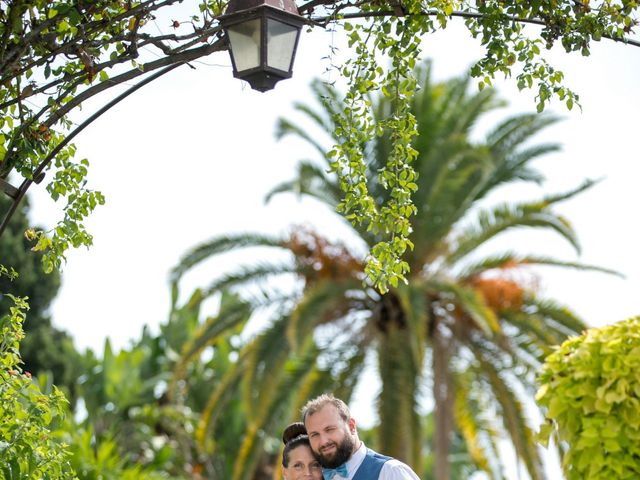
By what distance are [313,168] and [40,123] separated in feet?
35.2

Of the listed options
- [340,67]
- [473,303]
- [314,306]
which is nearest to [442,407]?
[473,303]

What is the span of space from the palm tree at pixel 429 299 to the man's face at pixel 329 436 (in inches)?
392

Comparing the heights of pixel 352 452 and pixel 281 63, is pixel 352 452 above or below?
below

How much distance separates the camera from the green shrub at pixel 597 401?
489cm

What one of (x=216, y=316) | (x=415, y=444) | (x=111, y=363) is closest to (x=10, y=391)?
(x=415, y=444)

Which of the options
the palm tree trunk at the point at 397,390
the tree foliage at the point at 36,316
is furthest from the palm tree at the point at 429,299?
the tree foliage at the point at 36,316

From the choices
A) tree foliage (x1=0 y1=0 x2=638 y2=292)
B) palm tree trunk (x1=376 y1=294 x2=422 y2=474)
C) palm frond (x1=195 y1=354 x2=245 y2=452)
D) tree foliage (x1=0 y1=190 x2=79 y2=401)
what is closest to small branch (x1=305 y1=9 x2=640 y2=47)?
tree foliage (x1=0 y1=0 x2=638 y2=292)

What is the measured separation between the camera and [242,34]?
5.12m

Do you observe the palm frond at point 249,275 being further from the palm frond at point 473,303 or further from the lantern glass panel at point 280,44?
the lantern glass panel at point 280,44

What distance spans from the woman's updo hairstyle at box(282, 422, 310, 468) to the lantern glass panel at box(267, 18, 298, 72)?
1.57 meters

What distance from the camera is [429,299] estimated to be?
1680 cm

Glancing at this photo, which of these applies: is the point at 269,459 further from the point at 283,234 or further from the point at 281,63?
the point at 281,63

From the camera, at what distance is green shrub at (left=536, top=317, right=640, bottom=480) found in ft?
16.1

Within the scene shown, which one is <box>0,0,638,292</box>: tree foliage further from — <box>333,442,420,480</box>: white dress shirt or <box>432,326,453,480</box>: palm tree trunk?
<box>432,326,453,480</box>: palm tree trunk
